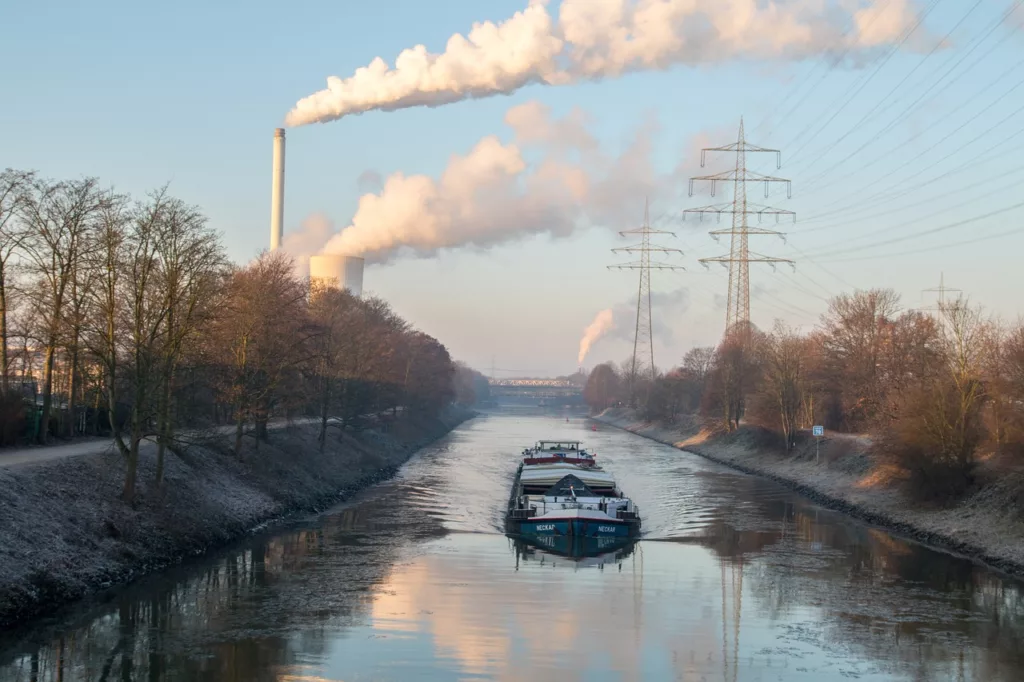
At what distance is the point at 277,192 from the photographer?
99750 millimetres

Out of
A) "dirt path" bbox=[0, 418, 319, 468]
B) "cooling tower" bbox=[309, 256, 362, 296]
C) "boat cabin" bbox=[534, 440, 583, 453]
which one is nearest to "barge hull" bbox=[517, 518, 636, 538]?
"dirt path" bbox=[0, 418, 319, 468]

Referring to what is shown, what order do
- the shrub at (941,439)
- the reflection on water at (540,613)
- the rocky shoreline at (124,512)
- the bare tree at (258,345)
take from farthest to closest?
the bare tree at (258,345)
the shrub at (941,439)
the rocky shoreline at (124,512)
the reflection on water at (540,613)

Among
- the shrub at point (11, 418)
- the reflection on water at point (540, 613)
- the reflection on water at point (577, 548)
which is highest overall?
the shrub at point (11, 418)

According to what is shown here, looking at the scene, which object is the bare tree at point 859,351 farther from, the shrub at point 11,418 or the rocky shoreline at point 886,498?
the shrub at point 11,418

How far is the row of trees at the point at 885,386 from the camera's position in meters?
41.2

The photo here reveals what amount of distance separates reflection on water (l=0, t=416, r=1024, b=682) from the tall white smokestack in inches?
2431

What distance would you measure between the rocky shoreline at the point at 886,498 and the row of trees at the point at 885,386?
157cm

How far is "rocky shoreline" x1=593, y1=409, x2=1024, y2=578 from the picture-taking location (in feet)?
113

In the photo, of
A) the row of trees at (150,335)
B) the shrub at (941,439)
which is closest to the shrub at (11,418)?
the row of trees at (150,335)

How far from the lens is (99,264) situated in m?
33.4

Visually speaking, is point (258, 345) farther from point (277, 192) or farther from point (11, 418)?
point (277, 192)

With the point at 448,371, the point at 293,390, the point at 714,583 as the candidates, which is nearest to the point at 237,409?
the point at 293,390

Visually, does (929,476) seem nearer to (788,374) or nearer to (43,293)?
(788,374)

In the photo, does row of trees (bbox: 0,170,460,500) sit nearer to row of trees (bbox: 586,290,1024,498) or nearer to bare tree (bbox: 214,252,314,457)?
bare tree (bbox: 214,252,314,457)
